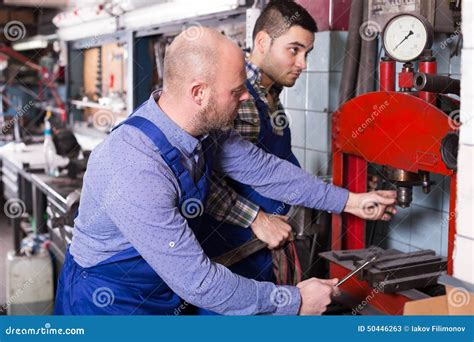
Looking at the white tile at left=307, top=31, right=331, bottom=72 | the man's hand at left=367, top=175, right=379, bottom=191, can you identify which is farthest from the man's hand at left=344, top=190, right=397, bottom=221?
the white tile at left=307, top=31, right=331, bottom=72

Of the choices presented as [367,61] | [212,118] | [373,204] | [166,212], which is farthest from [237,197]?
[367,61]

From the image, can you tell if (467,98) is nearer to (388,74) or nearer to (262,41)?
(388,74)

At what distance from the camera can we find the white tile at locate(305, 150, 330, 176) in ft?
9.25

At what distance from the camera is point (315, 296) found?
1.45 m

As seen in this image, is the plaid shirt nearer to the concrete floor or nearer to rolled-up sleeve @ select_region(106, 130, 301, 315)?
rolled-up sleeve @ select_region(106, 130, 301, 315)

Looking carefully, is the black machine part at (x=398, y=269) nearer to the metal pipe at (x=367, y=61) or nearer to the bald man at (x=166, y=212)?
the bald man at (x=166, y=212)

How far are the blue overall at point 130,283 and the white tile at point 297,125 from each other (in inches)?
54.0

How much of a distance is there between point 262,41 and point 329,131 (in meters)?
0.74

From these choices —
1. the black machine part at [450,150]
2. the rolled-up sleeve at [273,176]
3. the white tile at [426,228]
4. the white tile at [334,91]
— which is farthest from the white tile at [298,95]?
the black machine part at [450,150]

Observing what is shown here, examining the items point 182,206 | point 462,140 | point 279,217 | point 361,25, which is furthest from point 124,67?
point 462,140

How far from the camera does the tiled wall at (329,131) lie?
2.32 metres
